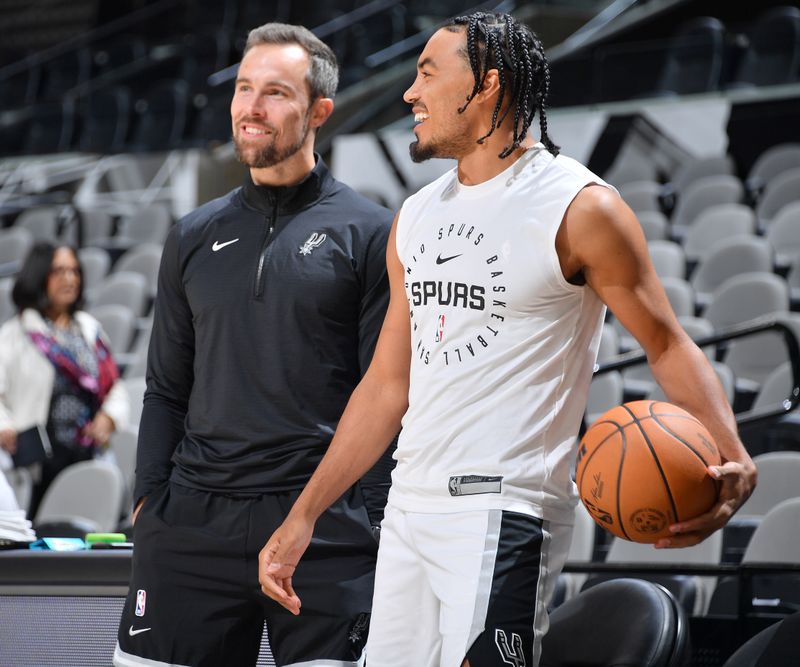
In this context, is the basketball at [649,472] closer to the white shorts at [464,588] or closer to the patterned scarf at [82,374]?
the white shorts at [464,588]

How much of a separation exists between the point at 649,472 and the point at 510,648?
350mm

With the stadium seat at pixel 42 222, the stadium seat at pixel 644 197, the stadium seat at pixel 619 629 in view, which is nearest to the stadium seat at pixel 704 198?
the stadium seat at pixel 644 197

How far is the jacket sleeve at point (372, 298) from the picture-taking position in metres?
2.50

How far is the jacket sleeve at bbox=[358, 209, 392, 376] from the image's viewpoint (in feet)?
8.19

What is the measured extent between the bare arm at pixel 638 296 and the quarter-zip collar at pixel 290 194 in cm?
73

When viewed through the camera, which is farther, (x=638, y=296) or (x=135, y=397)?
(x=135, y=397)

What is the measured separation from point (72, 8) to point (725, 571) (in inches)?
557

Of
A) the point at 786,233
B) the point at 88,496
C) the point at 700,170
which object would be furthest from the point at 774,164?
the point at 88,496

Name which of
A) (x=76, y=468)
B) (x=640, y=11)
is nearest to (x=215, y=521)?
(x=76, y=468)

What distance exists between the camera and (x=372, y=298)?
2521 millimetres

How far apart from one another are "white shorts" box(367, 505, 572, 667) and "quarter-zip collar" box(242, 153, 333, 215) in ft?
2.56

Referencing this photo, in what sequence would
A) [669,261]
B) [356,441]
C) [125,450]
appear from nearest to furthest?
[356,441] → [125,450] → [669,261]

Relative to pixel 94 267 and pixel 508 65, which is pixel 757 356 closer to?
pixel 508 65

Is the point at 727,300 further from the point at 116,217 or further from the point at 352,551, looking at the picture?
the point at 116,217
